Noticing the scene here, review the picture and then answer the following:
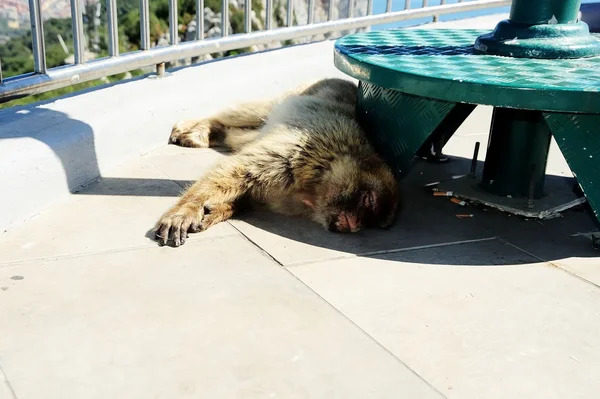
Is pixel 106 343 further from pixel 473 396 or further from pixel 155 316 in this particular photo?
pixel 473 396

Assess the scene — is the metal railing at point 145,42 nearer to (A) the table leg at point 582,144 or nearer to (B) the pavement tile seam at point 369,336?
(B) the pavement tile seam at point 369,336

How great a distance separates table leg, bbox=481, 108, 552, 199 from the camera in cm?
391

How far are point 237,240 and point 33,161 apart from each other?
44.0 inches

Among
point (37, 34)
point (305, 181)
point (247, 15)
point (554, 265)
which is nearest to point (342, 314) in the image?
point (554, 265)

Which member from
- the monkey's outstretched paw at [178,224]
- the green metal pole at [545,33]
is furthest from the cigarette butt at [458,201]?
the monkey's outstretched paw at [178,224]

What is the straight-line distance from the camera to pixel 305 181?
3.93 meters

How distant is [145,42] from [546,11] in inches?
105

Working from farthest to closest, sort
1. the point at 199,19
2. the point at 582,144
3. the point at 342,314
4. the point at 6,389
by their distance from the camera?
the point at 199,19
the point at 582,144
the point at 342,314
the point at 6,389

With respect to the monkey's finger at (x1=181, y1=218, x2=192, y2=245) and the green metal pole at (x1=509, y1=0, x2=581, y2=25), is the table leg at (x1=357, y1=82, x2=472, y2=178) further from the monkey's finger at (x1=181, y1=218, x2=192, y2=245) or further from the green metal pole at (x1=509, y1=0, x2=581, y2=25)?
the monkey's finger at (x1=181, y1=218, x2=192, y2=245)

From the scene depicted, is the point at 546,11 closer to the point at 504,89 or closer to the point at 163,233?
the point at 504,89

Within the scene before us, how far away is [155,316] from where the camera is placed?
2641 millimetres

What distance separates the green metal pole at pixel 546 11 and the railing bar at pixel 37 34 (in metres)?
2.59

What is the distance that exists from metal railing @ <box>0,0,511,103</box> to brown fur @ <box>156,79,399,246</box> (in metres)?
1.05

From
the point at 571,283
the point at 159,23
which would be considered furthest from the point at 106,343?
the point at 159,23
